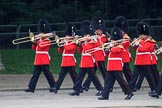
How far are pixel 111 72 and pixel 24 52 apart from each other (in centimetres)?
1110

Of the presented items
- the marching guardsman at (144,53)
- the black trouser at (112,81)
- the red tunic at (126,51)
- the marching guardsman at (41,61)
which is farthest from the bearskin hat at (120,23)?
the marching guardsman at (41,61)

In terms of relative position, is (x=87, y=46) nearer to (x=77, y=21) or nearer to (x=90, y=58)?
(x=90, y=58)

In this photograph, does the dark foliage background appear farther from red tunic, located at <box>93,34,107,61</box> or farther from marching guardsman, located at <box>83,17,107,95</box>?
red tunic, located at <box>93,34,107,61</box>

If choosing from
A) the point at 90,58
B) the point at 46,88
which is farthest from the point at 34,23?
the point at 90,58

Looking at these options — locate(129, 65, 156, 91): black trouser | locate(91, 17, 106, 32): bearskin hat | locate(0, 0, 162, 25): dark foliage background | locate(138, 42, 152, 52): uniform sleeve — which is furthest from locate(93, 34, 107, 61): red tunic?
locate(0, 0, 162, 25): dark foliage background

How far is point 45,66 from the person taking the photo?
21750 millimetres

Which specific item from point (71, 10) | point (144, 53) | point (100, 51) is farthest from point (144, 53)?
point (71, 10)

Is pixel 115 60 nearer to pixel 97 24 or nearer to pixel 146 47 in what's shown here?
pixel 146 47

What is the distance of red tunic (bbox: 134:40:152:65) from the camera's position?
66.8 ft

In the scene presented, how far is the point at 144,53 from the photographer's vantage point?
20.5 m

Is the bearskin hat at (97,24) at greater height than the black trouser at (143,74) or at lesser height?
greater

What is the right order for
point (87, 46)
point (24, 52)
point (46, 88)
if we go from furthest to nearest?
point (24, 52), point (46, 88), point (87, 46)

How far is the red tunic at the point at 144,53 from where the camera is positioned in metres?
20.4

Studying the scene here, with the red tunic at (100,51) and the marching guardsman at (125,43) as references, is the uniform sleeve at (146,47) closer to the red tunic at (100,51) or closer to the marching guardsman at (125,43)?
the marching guardsman at (125,43)
